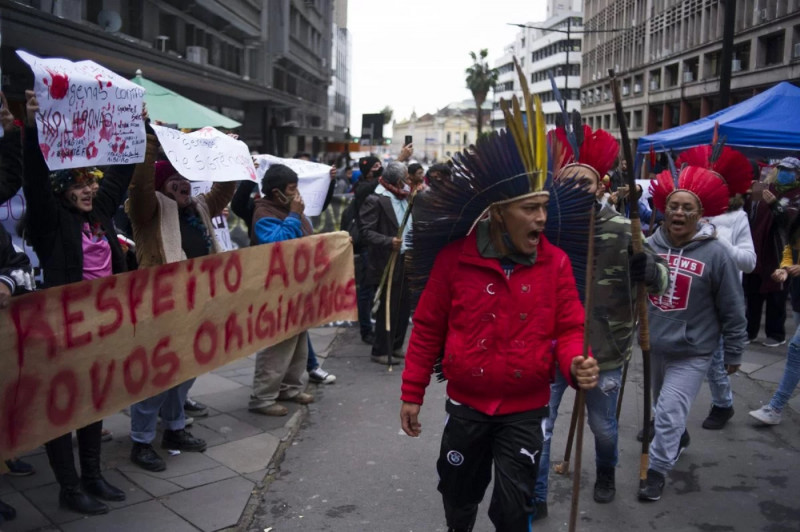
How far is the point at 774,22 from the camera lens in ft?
82.1

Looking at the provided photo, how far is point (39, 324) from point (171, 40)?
20.9 meters

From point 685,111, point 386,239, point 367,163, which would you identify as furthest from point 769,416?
point 685,111

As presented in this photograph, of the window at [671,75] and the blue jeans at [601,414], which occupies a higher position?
the window at [671,75]

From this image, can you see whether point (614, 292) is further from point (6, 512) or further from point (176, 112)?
point (176, 112)

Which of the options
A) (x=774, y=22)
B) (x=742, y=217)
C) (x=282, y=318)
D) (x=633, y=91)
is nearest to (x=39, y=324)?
(x=282, y=318)

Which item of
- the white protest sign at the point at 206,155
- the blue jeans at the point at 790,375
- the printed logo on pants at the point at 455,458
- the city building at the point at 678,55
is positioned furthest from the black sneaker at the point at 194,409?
the city building at the point at 678,55

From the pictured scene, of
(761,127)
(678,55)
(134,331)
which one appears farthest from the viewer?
(678,55)

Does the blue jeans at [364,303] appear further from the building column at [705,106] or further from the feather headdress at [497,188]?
the building column at [705,106]

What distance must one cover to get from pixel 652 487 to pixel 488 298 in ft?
7.23

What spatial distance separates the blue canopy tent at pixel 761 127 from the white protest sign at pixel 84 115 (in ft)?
25.4

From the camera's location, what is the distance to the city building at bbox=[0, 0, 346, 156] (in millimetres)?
12672

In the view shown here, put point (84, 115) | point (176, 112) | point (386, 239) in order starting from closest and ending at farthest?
1. point (84, 115)
2. point (386, 239)
3. point (176, 112)

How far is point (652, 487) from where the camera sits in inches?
185

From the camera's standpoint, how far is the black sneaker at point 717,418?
602 cm
